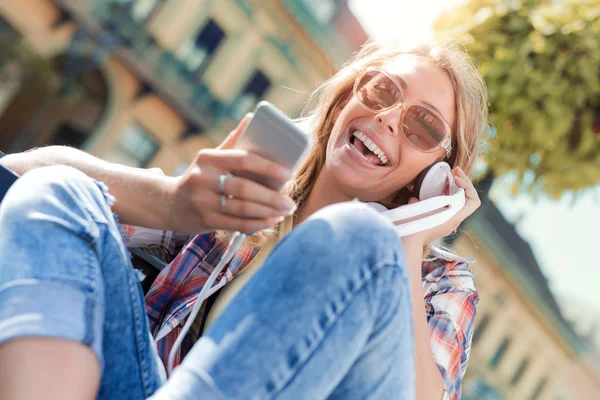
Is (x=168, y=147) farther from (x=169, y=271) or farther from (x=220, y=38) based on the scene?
(x=169, y=271)

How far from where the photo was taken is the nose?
2.17 metres

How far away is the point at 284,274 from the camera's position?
110 cm

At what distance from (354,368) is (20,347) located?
54cm

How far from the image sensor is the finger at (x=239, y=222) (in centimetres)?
132

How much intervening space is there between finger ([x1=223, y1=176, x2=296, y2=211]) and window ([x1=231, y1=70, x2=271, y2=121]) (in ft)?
46.5

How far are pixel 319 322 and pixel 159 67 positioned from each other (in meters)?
13.6

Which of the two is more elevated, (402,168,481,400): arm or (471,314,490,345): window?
(402,168,481,400): arm

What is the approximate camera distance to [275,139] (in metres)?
1.25

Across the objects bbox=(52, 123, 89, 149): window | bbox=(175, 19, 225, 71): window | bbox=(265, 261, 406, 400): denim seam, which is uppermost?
bbox=(265, 261, 406, 400): denim seam

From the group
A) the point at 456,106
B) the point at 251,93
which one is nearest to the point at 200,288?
the point at 456,106

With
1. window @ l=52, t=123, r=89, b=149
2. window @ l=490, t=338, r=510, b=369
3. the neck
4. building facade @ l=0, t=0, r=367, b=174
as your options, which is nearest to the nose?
the neck

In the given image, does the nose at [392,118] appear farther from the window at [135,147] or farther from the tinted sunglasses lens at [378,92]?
the window at [135,147]

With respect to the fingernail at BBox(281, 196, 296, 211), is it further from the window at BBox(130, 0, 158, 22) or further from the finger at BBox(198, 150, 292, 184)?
the window at BBox(130, 0, 158, 22)

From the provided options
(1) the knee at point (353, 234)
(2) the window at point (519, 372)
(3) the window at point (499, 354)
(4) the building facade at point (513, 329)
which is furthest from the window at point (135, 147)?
(2) the window at point (519, 372)
